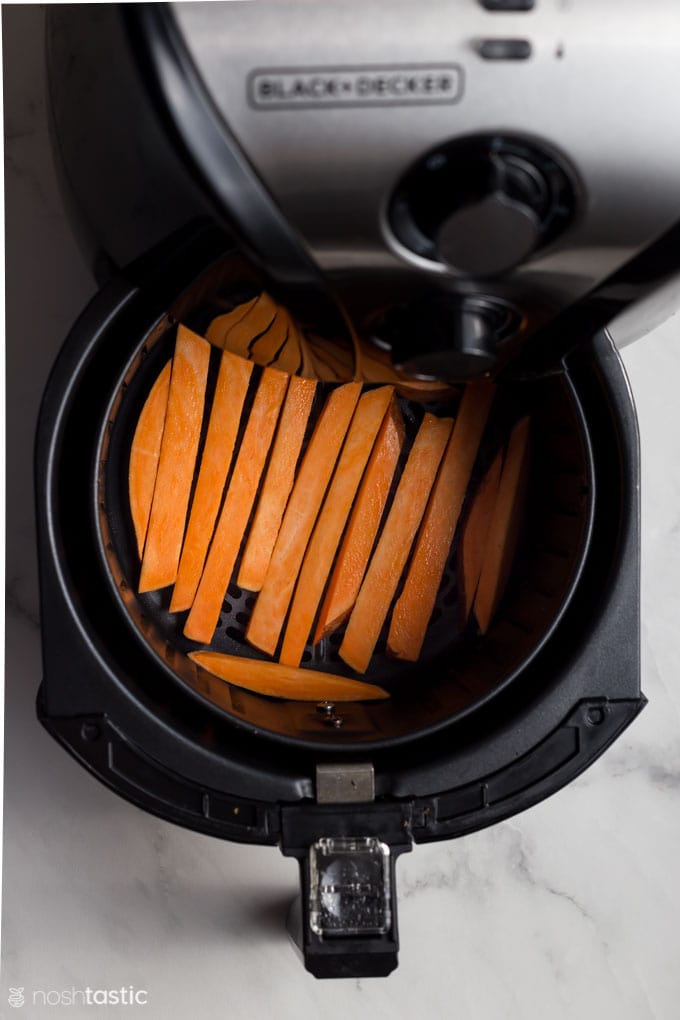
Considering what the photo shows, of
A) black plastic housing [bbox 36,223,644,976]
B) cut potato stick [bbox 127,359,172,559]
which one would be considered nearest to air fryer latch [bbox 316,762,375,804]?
black plastic housing [bbox 36,223,644,976]

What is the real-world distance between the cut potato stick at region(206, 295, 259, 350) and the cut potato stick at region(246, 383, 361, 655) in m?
0.13

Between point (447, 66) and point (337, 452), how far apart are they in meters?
0.41

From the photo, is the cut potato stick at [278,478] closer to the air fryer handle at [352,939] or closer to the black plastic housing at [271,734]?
the black plastic housing at [271,734]

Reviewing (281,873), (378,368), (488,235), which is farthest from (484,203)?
(281,873)

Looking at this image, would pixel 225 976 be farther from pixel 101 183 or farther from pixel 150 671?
pixel 101 183

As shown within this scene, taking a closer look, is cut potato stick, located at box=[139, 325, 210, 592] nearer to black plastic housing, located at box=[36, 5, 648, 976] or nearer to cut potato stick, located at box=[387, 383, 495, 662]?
black plastic housing, located at box=[36, 5, 648, 976]

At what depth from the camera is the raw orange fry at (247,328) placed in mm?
636

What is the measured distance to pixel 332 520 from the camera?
2.82 feet

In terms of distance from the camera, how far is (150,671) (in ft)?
2.39

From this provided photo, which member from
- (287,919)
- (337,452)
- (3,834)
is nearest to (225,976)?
(287,919)

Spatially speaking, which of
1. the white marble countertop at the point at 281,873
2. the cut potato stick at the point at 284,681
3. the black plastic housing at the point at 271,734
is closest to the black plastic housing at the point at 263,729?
the black plastic housing at the point at 271,734

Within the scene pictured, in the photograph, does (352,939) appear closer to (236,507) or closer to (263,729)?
(263,729)

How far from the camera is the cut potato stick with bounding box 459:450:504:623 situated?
2.81ft

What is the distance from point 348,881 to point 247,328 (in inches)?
15.3
